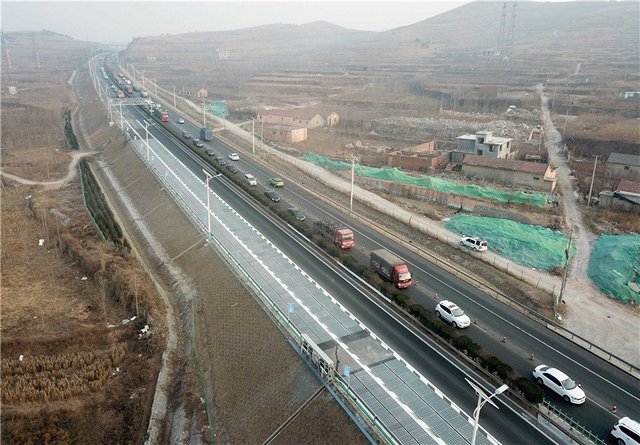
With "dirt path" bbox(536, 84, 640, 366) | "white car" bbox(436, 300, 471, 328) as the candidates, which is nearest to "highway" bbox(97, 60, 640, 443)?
"white car" bbox(436, 300, 471, 328)

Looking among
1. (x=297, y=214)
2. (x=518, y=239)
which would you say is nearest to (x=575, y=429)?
(x=518, y=239)

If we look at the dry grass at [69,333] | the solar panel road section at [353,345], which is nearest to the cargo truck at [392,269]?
the solar panel road section at [353,345]

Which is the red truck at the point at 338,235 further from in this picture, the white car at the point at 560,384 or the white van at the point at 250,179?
the white car at the point at 560,384

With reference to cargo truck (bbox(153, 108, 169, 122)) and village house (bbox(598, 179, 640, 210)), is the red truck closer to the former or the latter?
village house (bbox(598, 179, 640, 210))

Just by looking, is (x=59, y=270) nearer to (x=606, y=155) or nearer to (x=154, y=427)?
(x=154, y=427)

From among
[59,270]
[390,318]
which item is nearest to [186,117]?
[59,270]
